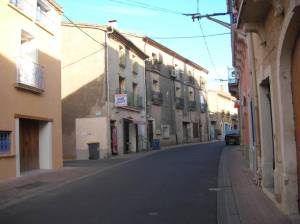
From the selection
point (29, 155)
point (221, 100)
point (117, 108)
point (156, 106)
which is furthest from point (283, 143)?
point (221, 100)

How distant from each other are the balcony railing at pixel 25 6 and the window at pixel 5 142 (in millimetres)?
4654

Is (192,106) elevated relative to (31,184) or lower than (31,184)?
elevated

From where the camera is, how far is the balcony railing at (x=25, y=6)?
1629 centimetres

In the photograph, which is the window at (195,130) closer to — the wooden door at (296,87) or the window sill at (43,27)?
the window sill at (43,27)

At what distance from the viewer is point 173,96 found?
153 feet

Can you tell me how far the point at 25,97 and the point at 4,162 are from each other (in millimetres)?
2867

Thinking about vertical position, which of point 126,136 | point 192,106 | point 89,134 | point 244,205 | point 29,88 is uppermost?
point 192,106

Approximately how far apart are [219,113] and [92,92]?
140ft

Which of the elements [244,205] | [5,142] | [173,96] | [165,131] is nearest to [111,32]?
[5,142]

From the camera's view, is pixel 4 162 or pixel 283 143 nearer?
pixel 283 143

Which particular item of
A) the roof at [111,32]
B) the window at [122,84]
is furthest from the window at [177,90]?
the window at [122,84]

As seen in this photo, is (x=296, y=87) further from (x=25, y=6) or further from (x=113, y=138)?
(x=113, y=138)

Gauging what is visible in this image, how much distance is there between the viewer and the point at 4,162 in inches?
584

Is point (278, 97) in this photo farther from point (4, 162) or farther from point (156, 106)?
point (156, 106)
